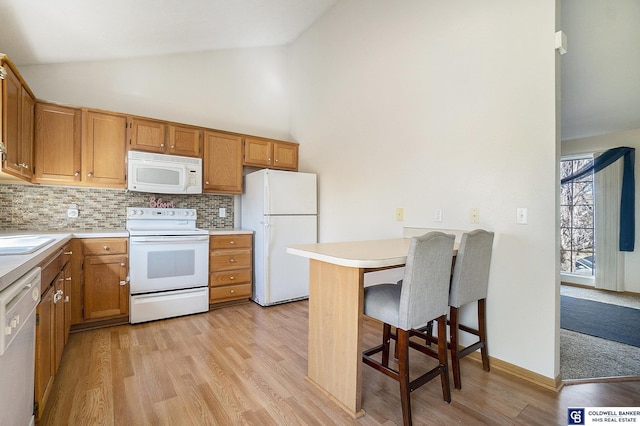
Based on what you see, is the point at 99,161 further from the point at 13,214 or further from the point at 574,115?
the point at 574,115

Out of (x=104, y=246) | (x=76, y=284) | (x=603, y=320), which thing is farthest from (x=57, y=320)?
(x=603, y=320)

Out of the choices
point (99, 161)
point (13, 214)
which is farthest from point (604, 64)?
point (13, 214)

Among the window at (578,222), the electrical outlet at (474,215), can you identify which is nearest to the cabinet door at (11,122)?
the electrical outlet at (474,215)

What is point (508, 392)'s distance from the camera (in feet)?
6.23

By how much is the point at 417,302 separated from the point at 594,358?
74.9 inches

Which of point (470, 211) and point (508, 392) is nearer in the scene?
point (508, 392)

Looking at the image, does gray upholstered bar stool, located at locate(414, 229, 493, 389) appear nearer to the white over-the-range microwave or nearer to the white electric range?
the white electric range

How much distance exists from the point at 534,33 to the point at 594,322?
3036 millimetres

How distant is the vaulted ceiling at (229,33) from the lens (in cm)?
235

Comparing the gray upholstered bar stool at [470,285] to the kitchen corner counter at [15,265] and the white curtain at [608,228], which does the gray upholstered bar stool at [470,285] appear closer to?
the kitchen corner counter at [15,265]

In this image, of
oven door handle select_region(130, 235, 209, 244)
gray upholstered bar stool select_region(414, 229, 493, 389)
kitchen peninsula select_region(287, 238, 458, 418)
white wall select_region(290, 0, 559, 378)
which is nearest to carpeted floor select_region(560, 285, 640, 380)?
white wall select_region(290, 0, 559, 378)

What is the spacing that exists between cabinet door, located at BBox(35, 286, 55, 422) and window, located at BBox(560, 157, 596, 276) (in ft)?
20.9

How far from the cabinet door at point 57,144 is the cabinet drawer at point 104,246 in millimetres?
648

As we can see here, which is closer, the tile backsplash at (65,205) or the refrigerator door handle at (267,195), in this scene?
the tile backsplash at (65,205)
